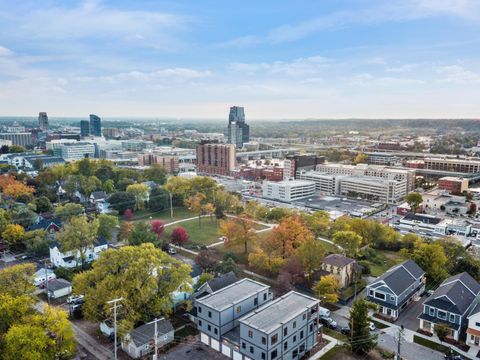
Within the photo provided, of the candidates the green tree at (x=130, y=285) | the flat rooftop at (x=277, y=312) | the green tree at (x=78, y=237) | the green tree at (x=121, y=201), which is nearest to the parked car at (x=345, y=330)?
the flat rooftop at (x=277, y=312)

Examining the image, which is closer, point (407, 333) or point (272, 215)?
point (407, 333)

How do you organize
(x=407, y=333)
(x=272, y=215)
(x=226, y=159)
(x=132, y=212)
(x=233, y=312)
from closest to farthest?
(x=233, y=312) < (x=407, y=333) < (x=272, y=215) < (x=132, y=212) < (x=226, y=159)

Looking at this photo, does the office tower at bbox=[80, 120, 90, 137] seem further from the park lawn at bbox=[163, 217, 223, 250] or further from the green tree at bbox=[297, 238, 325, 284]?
the green tree at bbox=[297, 238, 325, 284]

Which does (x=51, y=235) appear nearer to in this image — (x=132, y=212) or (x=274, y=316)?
(x=132, y=212)

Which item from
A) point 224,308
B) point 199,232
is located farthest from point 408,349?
point 199,232

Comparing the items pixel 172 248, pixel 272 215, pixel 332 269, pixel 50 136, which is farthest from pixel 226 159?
pixel 50 136

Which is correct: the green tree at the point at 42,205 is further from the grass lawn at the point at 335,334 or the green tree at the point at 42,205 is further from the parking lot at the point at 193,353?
the grass lawn at the point at 335,334

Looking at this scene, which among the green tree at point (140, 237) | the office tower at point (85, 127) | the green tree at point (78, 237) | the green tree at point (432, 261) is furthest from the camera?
the office tower at point (85, 127)
